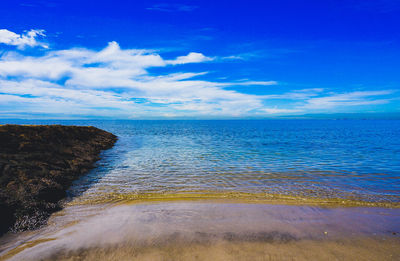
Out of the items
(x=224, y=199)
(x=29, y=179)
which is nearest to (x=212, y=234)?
(x=224, y=199)

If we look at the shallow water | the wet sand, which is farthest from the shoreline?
the wet sand

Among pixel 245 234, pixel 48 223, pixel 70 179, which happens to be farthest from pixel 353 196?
pixel 70 179

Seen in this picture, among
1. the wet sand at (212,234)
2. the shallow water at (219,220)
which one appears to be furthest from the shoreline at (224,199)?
the wet sand at (212,234)

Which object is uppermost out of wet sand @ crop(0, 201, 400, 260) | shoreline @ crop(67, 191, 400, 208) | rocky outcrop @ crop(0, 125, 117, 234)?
rocky outcrop @ crop(0, 125, 117, 234)

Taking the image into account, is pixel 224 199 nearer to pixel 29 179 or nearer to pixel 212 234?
pixel 212 234

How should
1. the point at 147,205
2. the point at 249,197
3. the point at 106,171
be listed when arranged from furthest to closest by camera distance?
the point at 106,171 → the point at 249,197 → the point at 147,205

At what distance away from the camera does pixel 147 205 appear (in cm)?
975

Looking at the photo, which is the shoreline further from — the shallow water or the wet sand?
the wet sand

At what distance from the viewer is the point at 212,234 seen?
698 centimetres

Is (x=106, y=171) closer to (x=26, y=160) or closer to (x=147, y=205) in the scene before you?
(x=26, y=160)

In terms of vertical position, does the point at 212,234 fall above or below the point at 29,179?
below

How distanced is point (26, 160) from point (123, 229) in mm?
10232

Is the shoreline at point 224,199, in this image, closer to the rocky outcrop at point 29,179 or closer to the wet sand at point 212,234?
the wet sand at point 212,234

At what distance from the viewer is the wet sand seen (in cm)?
591
